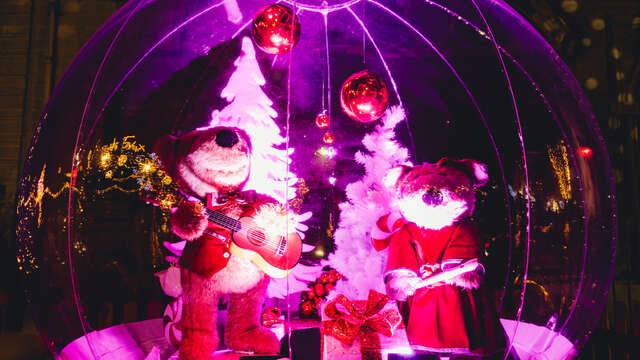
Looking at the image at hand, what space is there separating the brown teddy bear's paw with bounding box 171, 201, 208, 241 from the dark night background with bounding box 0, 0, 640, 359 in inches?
77.3

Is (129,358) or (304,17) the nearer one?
(129,358)

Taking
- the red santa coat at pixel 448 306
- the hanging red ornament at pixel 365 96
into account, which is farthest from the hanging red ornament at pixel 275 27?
the red santa coat at pixel 448 306

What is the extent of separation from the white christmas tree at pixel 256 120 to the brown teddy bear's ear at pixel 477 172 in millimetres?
796

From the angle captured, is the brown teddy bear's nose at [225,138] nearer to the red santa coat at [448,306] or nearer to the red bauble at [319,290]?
the red bauble at [319,290]

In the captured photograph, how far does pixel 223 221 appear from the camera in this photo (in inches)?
82.7

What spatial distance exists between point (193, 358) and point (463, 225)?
131cm

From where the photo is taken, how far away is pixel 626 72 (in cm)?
375

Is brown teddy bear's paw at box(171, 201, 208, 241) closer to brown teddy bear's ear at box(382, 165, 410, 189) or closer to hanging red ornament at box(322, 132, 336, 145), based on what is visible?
hanging red ornament at box(322, 132, 336, 145)

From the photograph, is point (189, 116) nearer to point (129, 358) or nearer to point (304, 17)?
point (304, 17)

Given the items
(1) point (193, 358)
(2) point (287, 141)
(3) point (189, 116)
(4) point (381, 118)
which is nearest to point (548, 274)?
(4) point (381, 118)

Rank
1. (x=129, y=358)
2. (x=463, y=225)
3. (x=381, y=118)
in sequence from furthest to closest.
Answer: (x=381, y=118) < (x=463, y=225) < (x=129, y=358)

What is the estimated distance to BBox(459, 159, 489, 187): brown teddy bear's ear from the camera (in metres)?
2.17

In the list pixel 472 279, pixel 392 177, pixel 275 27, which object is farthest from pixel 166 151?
pixel 472 279

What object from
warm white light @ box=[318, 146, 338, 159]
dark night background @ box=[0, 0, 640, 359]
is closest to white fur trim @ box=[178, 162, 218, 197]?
warm white light @ box=[318, 146, 338, 159]
